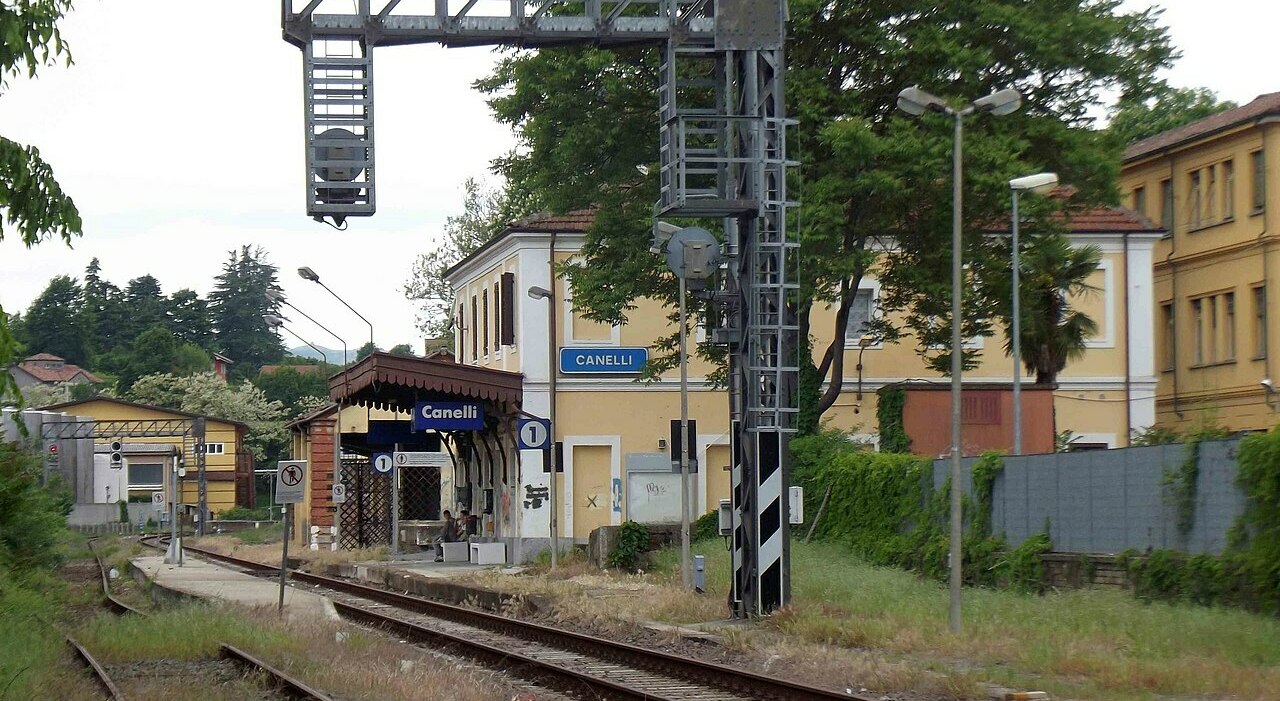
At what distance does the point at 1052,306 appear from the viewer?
3797 centimetres

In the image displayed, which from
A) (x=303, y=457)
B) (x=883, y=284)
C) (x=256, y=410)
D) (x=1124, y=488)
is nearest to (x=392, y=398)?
(x=883, y=284)

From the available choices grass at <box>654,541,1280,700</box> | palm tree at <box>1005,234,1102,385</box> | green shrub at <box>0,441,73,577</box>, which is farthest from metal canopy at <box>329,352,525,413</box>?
grass at <box>654,541,1280,700</box>

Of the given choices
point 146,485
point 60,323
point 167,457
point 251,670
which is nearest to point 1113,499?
point 251,670

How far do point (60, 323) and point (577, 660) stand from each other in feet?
480

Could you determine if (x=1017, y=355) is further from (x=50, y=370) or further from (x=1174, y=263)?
(x=50, y=370)

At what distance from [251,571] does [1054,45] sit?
25.6 m

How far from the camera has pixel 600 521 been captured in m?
39.8

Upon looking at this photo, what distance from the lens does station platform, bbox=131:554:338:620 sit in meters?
25.2

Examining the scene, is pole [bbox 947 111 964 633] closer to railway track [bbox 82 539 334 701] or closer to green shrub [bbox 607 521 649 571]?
railway track [bbox 82 539 334 701]

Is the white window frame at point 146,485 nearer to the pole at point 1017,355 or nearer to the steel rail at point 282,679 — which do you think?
the pole at point 1017,355

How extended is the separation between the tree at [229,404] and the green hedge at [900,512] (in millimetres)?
84411

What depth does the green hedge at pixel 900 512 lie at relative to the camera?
2400cm

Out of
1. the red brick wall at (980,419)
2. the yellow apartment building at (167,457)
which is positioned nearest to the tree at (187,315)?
the yellow apartment building at (167,457)

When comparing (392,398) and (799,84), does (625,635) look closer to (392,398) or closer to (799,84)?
(799,84)
